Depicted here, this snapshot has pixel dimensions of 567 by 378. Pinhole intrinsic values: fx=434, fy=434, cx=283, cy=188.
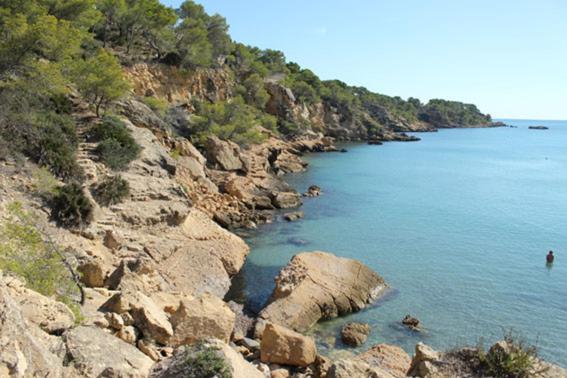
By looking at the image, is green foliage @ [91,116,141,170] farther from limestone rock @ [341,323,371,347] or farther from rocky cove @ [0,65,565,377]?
limestone rock @ [341,323,371,347]

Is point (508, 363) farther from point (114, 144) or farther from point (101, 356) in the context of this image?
point (114, 144)

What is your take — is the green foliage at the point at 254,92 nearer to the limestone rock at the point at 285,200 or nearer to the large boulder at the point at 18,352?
the limestone rock at the point at 285,200

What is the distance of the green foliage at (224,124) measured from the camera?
41062mm

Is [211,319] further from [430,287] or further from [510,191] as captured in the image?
[510,191]

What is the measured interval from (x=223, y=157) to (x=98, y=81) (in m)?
14.6

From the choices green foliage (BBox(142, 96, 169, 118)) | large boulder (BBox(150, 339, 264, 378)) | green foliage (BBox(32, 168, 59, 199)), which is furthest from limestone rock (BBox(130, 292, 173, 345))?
green foliage (BBox(142, 96, 169, 118))

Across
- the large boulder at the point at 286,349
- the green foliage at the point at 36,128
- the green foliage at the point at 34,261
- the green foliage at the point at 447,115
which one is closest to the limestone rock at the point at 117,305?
the green foliage at the point at 34,261

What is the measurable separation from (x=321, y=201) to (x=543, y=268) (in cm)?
1770

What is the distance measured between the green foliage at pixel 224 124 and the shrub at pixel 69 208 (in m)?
22.6

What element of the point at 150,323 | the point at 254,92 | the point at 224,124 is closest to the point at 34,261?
the point at 150,323

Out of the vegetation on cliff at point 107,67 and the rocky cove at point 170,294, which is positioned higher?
the vegetation on cliff at point 107,67

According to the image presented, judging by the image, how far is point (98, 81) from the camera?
24.9 metres

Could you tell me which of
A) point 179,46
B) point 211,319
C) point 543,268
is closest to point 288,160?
point 179,46

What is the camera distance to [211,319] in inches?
471
